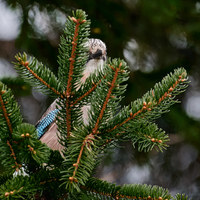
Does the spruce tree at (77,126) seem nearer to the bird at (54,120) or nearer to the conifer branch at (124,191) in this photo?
the conifer branch at (124,191)

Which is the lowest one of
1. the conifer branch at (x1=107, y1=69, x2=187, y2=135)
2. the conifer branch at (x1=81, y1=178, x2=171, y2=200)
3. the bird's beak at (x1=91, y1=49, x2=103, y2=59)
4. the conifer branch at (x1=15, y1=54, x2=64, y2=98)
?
the conifer branch at (x1=81, y1=178, x2=171, y2=200)

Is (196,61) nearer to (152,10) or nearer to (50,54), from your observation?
(152,10)

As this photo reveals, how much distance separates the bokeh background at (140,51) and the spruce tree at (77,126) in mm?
1597

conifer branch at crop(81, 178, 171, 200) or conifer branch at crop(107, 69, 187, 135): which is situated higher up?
conifer branch at crop(107, 69, 187, 135)

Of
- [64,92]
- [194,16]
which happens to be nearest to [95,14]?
[194,16]

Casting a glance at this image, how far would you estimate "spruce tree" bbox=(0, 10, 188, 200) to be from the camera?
4.42ft

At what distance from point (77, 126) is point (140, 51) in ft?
10.0

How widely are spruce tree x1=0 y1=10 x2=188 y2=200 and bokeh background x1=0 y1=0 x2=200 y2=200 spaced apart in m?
1.60

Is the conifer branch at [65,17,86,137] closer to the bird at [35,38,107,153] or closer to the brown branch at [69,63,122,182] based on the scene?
the brown branch at [69,63,122,182]

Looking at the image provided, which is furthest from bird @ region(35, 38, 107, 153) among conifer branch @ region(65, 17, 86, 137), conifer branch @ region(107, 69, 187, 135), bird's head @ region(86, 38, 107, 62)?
conifer branch @ region(107, 69, 187, 135)

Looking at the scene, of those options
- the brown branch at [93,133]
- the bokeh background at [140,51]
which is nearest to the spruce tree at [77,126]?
the brown branch at [93,133]

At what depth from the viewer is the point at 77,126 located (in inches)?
59.1

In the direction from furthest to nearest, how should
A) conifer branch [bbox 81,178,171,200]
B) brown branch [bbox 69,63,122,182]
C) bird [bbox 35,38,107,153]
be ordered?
bird [bbox 35,38,107,153] < conifer branch [bbox 81,178,171,200] < brown branch [bbox 69,63,122,182]

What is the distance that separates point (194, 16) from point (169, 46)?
737 millimetres
